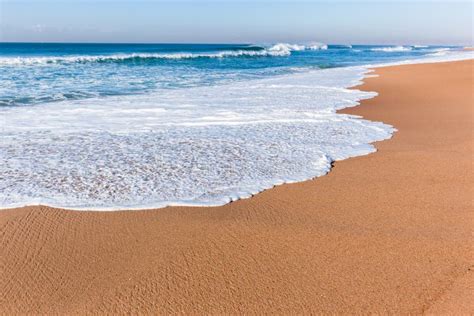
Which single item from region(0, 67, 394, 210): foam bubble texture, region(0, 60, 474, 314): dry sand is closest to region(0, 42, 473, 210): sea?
region(0, 67, 394, 210): foam bubble texture

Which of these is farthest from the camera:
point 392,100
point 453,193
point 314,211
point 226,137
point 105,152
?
point 392,100

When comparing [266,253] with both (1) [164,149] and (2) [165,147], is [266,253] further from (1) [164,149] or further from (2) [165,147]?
(2) [165,147]

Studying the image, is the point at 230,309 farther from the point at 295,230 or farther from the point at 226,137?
the point at 226,137

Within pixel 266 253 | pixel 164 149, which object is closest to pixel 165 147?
pixel 164 149

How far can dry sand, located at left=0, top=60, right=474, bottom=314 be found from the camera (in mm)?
2682

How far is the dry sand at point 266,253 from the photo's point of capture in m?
2.68

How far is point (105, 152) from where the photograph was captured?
591cm

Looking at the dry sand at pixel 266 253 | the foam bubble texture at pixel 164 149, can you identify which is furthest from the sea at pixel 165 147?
the dry sand at pixel 266 253

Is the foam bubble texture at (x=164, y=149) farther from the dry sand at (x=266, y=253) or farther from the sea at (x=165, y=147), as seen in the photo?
the dry sand at (x=266, y=253)

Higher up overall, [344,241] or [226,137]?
[226,137]

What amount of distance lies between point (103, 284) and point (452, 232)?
8.60ft

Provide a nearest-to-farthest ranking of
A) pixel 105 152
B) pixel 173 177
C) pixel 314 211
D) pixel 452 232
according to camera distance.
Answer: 1. pixel 452 232
2. pixel 314 211
3. pixel 173 177
4. pixel 105 152

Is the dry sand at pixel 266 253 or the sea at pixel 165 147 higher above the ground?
the sea at pixel 165 147

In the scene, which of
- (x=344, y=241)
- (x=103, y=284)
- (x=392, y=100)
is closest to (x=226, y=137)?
(x=344, y=241)
